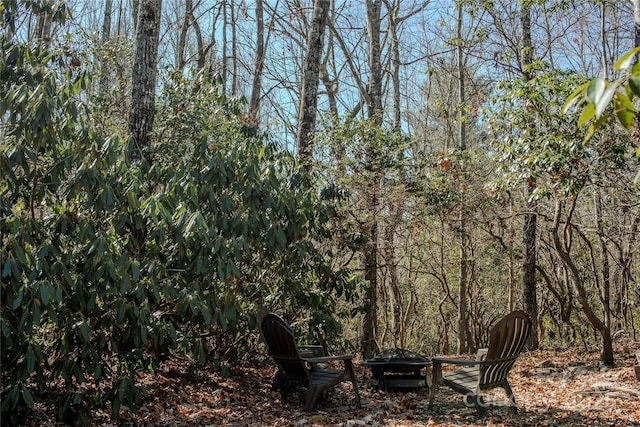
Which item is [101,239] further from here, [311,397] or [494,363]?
[494,363]

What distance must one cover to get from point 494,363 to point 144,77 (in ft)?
15.7

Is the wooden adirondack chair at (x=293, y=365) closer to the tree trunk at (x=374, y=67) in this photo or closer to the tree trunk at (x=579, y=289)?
the tree trunk at (x=579, y=289)

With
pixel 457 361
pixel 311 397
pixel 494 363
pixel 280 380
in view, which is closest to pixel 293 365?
pixel 311 397

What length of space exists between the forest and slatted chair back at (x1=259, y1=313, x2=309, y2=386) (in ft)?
1.16

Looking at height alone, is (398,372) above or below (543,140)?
below

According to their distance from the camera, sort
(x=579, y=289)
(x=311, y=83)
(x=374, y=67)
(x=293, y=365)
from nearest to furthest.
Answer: (x=293, y=365)
(x=579, y=289)
(x=311, y=83)
(x=374, y=67)

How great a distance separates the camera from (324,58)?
17.2 meters

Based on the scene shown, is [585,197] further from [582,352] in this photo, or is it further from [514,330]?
[514,330]

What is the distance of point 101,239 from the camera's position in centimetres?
402

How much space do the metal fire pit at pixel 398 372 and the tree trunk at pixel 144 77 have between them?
134 inches

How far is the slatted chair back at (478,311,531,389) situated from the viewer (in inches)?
195

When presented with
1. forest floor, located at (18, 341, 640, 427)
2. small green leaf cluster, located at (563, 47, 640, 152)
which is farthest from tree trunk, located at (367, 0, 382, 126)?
small green leaf cluster, located at (563, 47, 640, 152)

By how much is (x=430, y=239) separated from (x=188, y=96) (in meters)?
6.09

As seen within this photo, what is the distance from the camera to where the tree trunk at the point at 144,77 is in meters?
6.41
